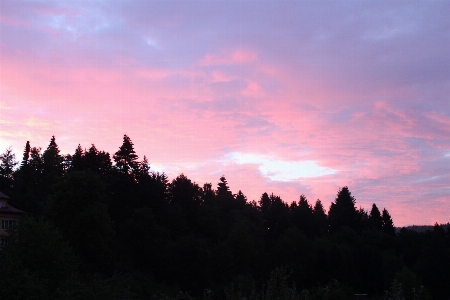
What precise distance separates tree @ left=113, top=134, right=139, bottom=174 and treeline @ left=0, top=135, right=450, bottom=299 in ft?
0.51

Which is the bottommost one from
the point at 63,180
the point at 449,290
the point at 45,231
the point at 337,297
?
the point at 449,290

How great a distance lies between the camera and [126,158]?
238ft

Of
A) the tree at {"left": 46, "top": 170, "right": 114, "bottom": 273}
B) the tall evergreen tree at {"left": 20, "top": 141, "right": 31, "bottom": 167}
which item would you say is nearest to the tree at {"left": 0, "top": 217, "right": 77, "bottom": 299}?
the tree at {"left": 46, "top": 170, "right": 114, "bottom": 273}

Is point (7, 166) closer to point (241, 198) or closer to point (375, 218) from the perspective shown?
point (241, 198)

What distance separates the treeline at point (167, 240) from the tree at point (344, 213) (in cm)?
1455

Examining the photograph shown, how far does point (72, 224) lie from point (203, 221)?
3152 cm

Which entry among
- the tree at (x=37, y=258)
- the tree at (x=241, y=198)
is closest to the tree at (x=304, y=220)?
the tree at (x=241, y=198)

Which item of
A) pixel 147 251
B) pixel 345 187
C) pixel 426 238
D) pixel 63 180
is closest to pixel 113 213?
pixel 147 251

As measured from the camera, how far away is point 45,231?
127 ft

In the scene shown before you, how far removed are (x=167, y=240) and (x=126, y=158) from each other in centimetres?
1420

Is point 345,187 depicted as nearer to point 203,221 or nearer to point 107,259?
point 203,221

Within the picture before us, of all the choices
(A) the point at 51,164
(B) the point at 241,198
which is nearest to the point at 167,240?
(A) the point at 51,164

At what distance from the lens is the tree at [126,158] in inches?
2847

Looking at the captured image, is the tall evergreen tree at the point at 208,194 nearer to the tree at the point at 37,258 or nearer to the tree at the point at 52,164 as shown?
the tree at the point at 52,164
